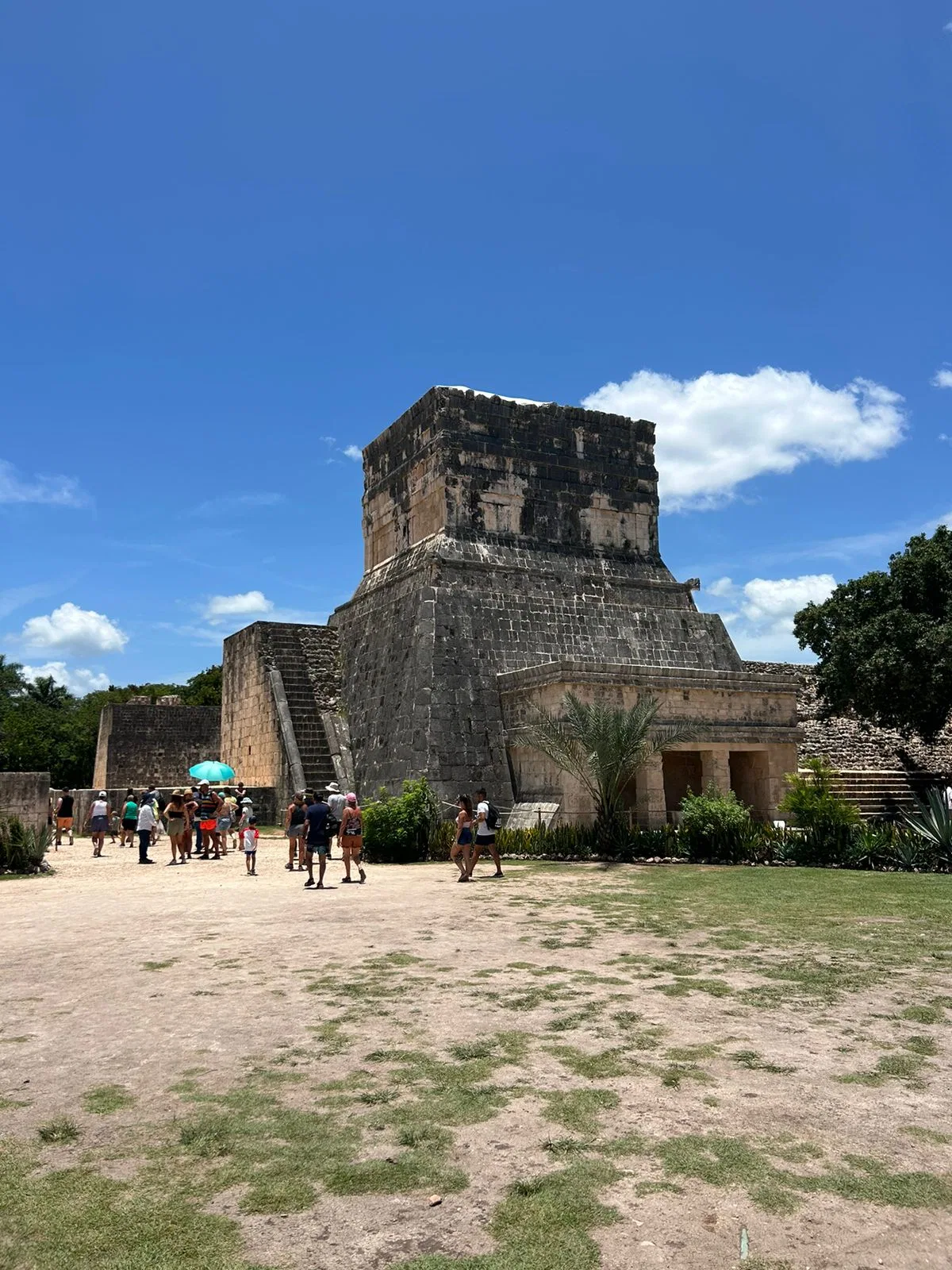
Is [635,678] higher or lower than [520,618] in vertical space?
lower

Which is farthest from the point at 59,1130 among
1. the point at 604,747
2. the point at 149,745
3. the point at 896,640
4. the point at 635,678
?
the point at 149,745

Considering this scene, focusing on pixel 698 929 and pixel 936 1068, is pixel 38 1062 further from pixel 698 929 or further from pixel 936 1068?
pixel 698 929

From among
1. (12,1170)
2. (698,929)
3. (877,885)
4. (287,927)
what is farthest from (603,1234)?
(877,885)

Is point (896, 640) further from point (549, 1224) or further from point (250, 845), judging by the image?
point (549, 1224)

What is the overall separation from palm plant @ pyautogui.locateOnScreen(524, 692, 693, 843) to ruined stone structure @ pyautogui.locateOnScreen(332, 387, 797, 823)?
94 cm

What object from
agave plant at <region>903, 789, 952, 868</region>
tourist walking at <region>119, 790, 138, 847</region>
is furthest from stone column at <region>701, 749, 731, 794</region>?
tourist walking at <region>119, 790, 138, 847</region>

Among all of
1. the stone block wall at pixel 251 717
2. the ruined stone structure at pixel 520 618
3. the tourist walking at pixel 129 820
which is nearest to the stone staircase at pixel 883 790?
the ruined stone structure at pixel 520 618

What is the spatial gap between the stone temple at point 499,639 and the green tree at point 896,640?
3.01m

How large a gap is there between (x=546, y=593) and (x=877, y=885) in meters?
10.1

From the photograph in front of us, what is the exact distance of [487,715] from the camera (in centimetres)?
1733

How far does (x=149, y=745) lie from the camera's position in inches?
1202

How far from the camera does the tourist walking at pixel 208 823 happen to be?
1644 cm

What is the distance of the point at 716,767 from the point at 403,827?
587 cm

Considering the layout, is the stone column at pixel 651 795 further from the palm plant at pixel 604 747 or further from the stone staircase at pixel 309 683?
the stone staircase at pixel 309 683
